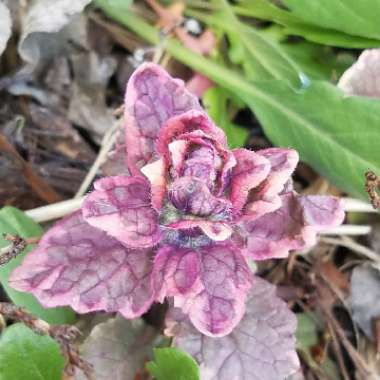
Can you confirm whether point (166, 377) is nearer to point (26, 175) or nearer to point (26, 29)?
point (26, 175)

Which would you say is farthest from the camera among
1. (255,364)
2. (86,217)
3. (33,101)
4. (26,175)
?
(33,101)

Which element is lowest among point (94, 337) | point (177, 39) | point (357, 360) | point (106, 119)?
point (357, 360)

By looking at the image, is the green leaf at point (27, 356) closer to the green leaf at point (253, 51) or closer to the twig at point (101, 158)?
the twig at point (101, 158)

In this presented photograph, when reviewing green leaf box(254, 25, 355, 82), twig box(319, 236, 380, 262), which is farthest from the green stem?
twig box(319, 236, 380, 262)

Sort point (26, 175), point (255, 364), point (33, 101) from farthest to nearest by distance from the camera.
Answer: point (33, 101) → point (26, 175) → point (255, 364)

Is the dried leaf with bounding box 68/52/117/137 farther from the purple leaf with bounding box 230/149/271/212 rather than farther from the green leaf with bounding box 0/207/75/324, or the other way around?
the purple leaf with bounding box 230/149/271/212

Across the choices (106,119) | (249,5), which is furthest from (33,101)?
(249,5)
